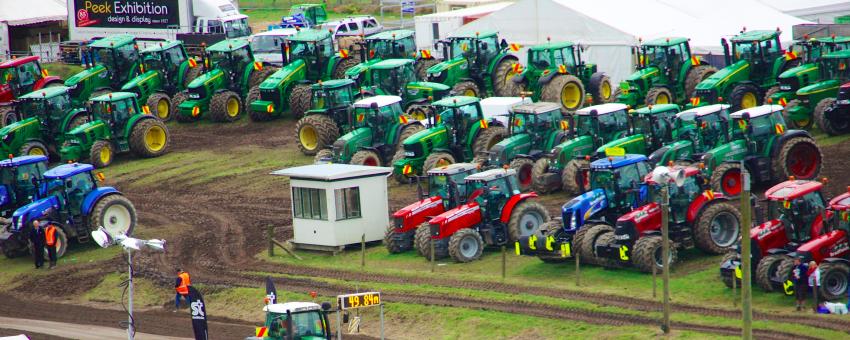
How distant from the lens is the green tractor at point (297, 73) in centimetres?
4338

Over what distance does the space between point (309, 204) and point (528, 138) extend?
5.80 meters

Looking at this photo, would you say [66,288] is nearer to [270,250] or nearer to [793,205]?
[270,250]

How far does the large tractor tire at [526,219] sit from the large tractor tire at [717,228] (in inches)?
139

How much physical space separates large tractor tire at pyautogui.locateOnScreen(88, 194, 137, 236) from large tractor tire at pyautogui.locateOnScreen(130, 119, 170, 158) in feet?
27.4

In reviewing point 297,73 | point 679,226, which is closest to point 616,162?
point 679,226

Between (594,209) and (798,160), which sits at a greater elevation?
(798,160)

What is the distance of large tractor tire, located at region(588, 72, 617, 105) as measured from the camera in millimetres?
40531

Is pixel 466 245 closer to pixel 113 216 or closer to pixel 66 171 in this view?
pixel 113 216

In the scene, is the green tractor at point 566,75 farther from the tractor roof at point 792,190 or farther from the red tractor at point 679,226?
the tractor roof at point 792,190

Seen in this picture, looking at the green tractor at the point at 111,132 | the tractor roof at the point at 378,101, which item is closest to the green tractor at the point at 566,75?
the tractor roof at the point at 378,101

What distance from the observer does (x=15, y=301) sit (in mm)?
30125

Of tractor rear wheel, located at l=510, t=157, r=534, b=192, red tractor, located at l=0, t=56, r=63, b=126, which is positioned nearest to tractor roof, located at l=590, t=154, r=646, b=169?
tractor rear wheel, located at l=510, t=157, r=534, b=192

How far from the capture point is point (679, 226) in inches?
1016

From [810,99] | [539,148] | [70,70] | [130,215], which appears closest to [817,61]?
[810,99]
